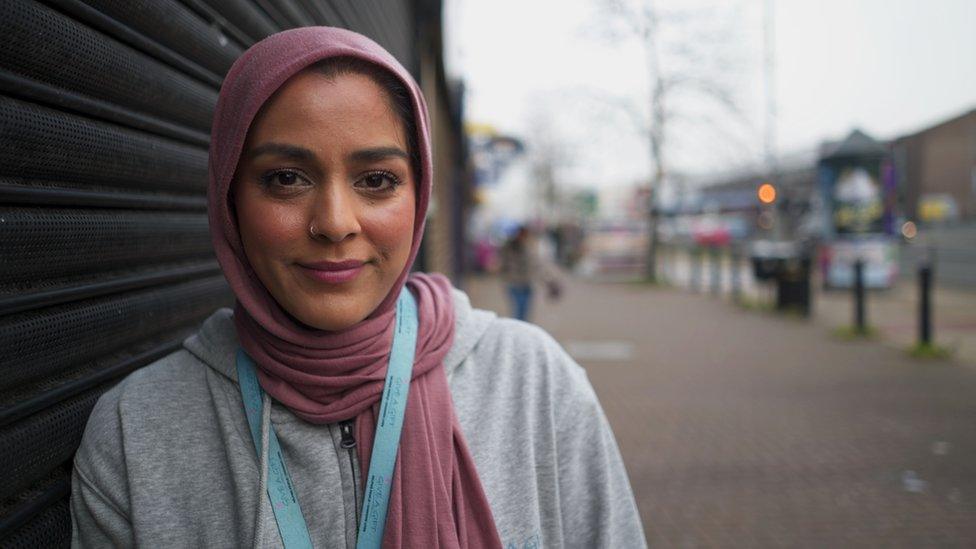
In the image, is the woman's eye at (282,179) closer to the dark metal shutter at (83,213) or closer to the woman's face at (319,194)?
the woman's face at (319,194)

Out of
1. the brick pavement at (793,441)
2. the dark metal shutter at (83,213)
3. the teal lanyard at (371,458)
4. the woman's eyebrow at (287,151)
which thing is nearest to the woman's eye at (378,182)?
the woman's eyebrow at (287,151)

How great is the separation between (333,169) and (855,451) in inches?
220

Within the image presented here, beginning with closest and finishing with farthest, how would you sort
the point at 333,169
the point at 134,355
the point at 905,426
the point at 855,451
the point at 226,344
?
the point at 333,169
the point at 226,344
the point at 134,355
the point at 855,451
the point at 905,426

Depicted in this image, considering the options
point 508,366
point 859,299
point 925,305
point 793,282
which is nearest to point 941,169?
point 793,282

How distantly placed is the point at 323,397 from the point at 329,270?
0.84ft

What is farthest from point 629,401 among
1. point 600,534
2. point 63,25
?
point 63,25

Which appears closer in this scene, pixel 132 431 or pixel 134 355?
pixel 132 431

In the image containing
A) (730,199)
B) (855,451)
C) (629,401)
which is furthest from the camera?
(730,199)

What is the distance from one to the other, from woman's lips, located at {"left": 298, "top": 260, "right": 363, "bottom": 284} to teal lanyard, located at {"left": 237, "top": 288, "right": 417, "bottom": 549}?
21 centimetres

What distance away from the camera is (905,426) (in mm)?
6438

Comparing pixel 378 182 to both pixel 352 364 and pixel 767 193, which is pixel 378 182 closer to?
pixel 352 364

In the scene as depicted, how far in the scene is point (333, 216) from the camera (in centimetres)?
138

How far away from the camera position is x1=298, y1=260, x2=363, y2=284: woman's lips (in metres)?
1.41

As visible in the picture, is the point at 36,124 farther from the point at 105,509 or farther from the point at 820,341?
the point at 820,341
